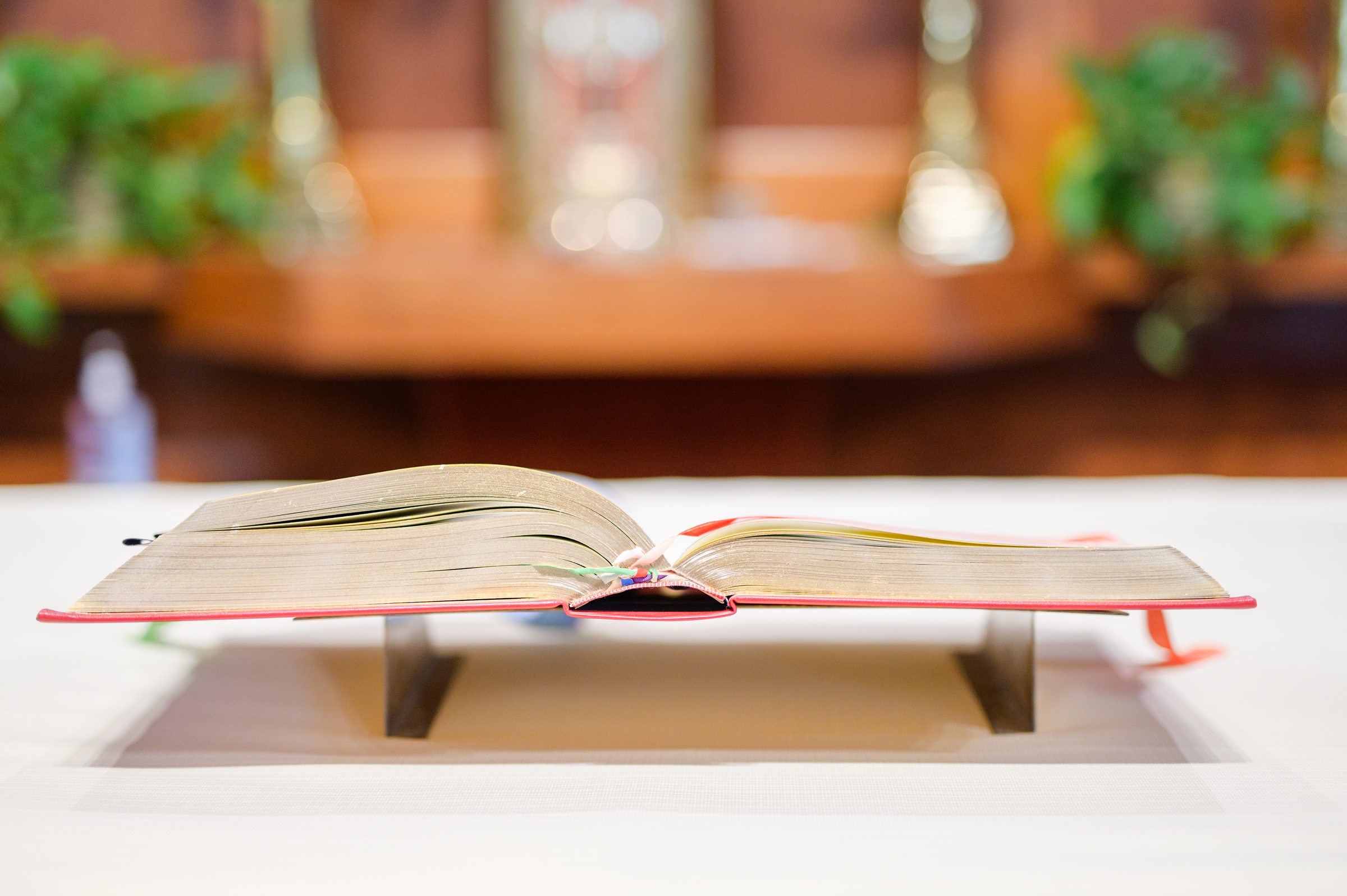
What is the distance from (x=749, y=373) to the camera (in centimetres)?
227

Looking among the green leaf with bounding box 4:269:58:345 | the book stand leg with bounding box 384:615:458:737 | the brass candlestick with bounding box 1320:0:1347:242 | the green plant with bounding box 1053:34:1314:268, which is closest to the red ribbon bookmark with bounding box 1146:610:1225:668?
the book stand leg with bounding box 384:615:458:737

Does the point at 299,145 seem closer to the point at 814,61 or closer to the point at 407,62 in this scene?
the point at 407,62

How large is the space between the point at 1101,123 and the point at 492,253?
114 cm

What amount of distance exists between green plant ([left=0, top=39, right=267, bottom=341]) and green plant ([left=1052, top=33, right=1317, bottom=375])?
1.57 metres

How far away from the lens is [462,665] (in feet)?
1.83

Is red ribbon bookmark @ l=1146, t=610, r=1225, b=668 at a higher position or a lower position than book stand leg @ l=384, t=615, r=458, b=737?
higher

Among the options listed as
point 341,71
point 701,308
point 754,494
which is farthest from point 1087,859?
point 341,71

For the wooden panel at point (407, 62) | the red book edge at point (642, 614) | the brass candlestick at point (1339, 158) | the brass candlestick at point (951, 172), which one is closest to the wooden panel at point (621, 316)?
the brass candlestick at point (951, 172)

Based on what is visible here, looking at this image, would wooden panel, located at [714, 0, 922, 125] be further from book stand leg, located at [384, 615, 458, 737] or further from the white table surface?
book stand leg, located at [384, 615, 458, 737]

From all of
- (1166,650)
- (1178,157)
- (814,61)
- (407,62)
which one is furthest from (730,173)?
(1166,650)

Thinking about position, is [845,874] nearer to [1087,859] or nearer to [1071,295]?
[1087,859]

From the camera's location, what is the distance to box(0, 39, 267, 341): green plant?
6.82 ft

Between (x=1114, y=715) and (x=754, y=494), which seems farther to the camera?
(x=754, y=494)

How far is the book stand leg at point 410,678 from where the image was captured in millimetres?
470
